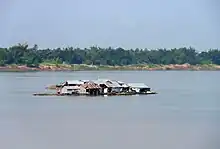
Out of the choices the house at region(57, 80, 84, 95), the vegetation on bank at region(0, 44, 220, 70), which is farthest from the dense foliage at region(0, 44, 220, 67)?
the house at region(57, 80, 84, 95)

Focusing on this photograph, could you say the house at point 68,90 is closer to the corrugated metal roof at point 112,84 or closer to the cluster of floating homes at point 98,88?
the cluster of floating homes at point 98,88

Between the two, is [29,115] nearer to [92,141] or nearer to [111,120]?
[111,120]

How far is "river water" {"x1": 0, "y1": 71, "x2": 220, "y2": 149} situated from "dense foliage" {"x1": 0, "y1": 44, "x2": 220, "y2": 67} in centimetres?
2408

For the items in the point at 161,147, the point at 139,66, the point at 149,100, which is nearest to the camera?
the point at 161,147

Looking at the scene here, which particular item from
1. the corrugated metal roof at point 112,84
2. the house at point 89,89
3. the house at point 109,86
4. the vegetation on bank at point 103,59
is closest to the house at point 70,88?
the house at point 89,89

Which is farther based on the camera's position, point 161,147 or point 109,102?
point 109,102

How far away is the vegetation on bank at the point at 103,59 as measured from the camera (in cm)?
4447

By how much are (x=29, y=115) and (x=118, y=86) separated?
621 centimetres

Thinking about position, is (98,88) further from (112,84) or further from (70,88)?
(70,88)

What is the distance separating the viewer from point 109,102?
18.3m

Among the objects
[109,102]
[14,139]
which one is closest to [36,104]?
[109,102]

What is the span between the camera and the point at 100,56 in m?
48.7

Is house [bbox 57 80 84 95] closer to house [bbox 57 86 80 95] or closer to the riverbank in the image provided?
house [bbox 57 86 80 95]

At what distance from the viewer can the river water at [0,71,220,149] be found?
10547 mm
